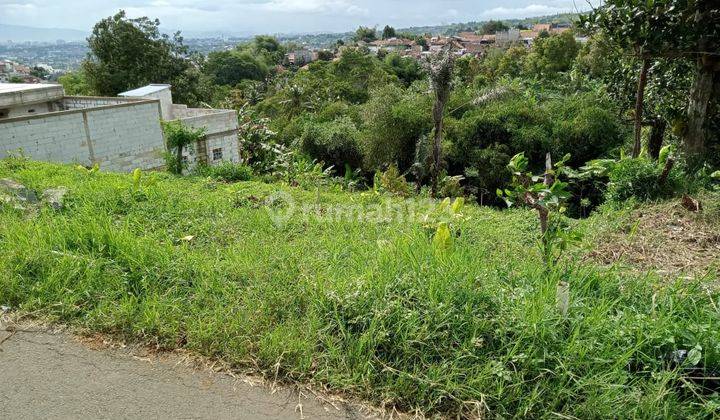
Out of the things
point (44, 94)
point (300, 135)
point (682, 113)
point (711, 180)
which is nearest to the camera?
point (711, 180)

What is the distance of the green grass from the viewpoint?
2.04 metres

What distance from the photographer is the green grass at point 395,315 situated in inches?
80.3

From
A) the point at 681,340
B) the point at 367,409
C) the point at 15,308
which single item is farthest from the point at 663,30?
the point at 15,308

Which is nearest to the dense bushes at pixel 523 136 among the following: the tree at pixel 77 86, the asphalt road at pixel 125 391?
the asphalt road at pixel 125 391

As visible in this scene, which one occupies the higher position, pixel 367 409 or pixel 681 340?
pixel 681 340

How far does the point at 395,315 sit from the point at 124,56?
2878 centimetres

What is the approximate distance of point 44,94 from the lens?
53.4ft

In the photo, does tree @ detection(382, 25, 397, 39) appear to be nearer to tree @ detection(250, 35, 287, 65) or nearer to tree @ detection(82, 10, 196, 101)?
tree @ detection(250, 35, 287, 65)

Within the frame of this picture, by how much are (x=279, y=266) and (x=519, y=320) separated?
154 cm

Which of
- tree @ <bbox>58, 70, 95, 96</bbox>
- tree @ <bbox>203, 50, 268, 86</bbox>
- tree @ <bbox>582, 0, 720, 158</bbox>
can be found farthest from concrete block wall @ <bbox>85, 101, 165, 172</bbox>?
tree @ <bbox>203, 50, 268, 86</bbox>

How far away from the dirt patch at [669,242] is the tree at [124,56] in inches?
1074

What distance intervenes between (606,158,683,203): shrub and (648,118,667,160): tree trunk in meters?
3.33

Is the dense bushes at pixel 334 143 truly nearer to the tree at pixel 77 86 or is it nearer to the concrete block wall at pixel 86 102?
the concrete block wall at pixel 86 102

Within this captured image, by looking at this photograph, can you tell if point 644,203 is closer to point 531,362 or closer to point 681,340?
point 681,340
